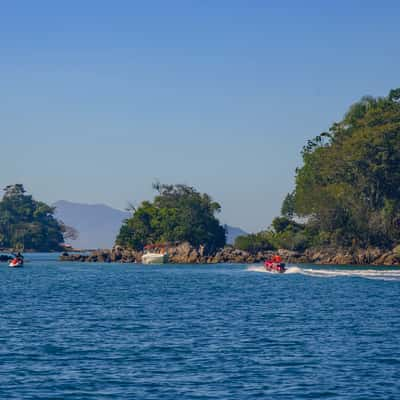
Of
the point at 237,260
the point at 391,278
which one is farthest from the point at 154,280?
the point at 237,260

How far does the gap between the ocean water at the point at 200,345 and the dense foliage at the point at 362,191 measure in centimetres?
7890

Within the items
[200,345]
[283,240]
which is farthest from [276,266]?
[200,345]

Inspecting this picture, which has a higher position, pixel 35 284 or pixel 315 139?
pixel 315 139

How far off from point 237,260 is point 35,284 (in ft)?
276

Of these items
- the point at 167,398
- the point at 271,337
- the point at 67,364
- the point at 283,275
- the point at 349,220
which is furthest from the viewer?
the point at 349,220

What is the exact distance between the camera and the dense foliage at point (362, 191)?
16675 centimetres

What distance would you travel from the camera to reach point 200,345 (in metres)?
48.8

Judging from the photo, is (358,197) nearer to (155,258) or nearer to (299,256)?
(299,256)

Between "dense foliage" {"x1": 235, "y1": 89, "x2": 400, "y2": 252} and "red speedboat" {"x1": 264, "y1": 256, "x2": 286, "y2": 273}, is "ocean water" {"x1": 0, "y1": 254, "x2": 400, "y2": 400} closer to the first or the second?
"red speedboat" {"x1": 264, "y1": 256, "x2": 286, "y2": 273}

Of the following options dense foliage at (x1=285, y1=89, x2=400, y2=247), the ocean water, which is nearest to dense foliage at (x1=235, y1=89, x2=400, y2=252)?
dense foliage at (x1=285, y1=89, x2=400, y2=247)

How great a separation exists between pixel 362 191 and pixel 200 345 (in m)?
125

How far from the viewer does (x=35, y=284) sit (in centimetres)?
11019

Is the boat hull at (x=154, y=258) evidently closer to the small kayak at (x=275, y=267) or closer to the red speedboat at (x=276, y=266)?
the red speedboat at (x=276, y=266)

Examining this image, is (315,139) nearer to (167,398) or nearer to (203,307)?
(203,307)
